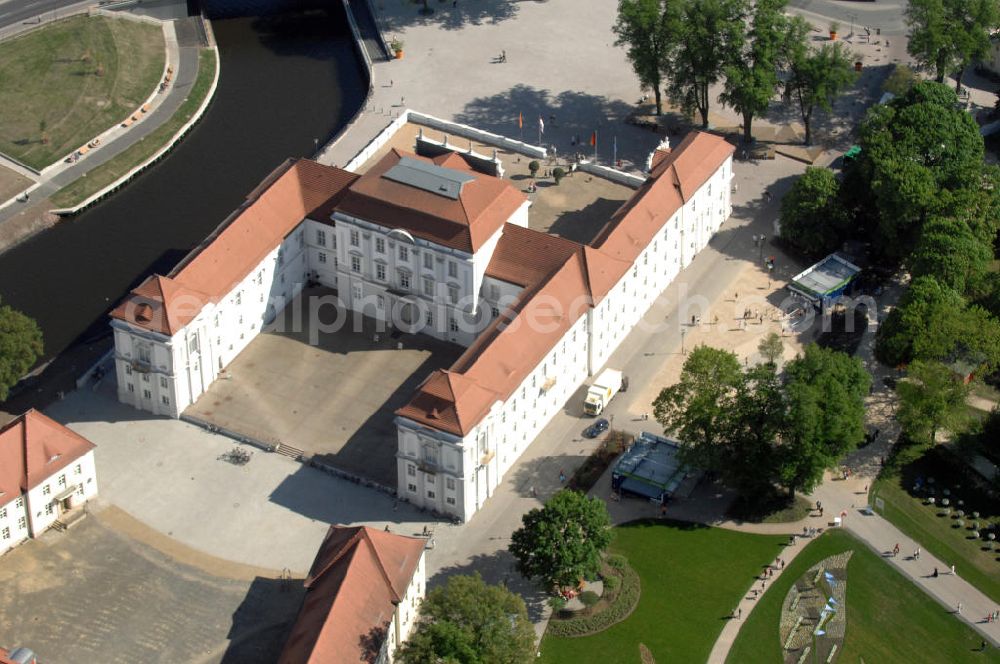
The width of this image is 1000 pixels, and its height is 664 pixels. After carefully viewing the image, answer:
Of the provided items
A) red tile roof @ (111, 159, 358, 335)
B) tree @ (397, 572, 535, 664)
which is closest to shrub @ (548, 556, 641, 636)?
tree @ (397, 572, 535, 664)

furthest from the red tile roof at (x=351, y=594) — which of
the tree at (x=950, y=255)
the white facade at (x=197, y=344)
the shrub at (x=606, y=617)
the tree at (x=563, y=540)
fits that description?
the tree at (x=950, y=255)

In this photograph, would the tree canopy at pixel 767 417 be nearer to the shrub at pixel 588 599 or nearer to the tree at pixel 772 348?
the tree at pixel 772 348

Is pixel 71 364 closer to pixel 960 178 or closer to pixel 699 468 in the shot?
pixel 699 468

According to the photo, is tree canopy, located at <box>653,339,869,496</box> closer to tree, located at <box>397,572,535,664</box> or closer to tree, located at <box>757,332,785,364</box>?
tree, located at <box>757,332,785,364</box>

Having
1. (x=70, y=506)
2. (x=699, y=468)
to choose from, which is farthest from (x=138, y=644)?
(x=699, y=468)

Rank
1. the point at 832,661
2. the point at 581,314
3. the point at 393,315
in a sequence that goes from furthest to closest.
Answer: the point at 393,315 → the point at 581,314 → the point at 832,661

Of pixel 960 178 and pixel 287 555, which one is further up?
pixel 960 178
